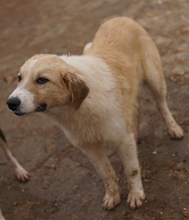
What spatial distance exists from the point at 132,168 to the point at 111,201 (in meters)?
0.44

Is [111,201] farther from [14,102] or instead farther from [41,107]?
[14,102]

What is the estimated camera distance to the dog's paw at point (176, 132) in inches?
165

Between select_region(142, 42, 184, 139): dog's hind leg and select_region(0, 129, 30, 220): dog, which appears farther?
select_region(0, 129, 30, 220): dog

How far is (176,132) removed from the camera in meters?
4.20

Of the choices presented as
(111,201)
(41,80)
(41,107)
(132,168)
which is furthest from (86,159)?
(41,80)

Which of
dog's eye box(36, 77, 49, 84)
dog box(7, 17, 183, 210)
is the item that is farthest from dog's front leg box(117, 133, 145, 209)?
dog's eye box(36, 77, 49, 84)

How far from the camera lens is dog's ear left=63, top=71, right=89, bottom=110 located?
9.71ft

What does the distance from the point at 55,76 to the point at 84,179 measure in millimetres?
1701

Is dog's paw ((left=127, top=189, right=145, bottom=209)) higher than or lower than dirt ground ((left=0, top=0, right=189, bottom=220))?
higher

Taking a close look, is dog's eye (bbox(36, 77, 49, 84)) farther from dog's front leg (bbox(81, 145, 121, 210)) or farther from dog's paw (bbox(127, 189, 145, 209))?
dog's paw (bbox(127, 189, 145, 209))

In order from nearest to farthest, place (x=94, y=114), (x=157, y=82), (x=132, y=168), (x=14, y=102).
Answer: (x=14, y=102)
(x=94, y=114)
(x=132, y=168)
(x=157, y=82)

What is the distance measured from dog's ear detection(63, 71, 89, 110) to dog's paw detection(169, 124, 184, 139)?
1.64m

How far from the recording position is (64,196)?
409 centimetres

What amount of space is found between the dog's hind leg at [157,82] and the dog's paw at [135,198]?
3.18 ft
